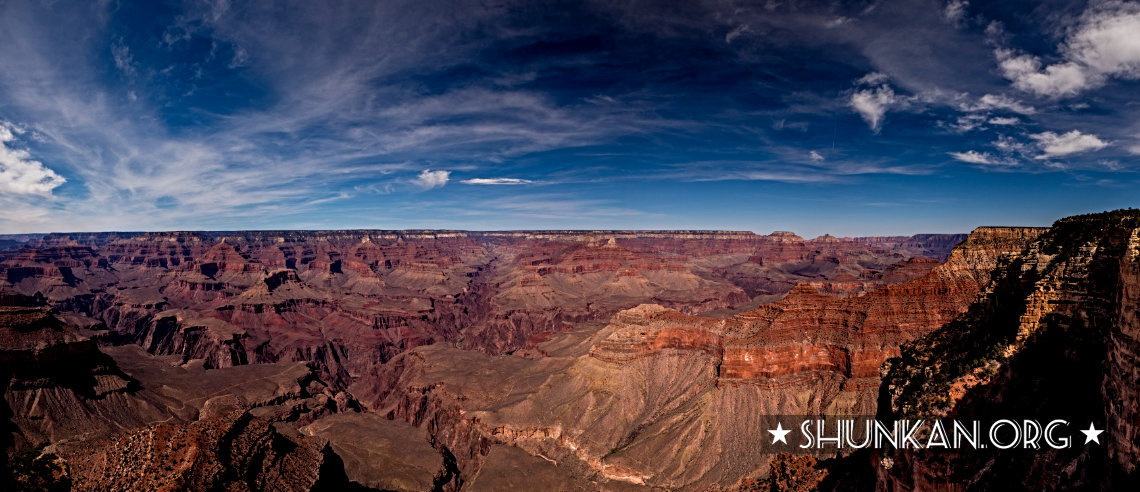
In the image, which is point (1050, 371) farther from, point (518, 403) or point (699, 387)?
point (518, 403)

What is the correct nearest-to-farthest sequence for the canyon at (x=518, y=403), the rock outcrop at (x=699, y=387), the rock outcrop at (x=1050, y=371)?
the rock outcrop at (x=1050, y=371)
the canyon at (x=518, y=403)
the rock outcrop at (x=699, y=387)

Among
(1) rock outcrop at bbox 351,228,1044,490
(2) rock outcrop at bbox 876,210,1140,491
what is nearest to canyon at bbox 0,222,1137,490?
(1) rock outcrop at bbox 351,228,1044,490

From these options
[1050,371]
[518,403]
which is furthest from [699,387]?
[1050,371]

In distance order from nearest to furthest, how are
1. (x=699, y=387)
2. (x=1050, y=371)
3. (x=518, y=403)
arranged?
(x=1050, y=371)
(x=699, y=387)
(x=518, y=403)

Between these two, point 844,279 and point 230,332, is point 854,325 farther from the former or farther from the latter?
point 230,332

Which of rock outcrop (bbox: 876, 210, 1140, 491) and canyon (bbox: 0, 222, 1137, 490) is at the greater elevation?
rock outcrop (bbox: 876, 210, 1140, 491)

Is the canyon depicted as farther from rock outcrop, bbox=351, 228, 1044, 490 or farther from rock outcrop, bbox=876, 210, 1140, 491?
rock outcrop, bbox=876, 210, 1140, 491

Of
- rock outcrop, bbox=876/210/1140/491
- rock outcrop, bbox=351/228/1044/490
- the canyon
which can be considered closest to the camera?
rock outcrop, bbox=876/210/1140/491

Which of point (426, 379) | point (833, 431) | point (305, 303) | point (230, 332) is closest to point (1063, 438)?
point (833, 431)

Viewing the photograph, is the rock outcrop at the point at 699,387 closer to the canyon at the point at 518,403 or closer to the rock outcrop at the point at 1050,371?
the canyon at the point at 518,403

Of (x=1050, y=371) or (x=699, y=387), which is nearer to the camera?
(x=1050, y=371)

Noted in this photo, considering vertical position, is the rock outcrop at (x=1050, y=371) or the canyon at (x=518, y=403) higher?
the rock outcrop at (x=1050, y=371)

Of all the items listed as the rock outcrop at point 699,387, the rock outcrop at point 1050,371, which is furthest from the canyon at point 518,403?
the rock outcrop at point 1050,371
